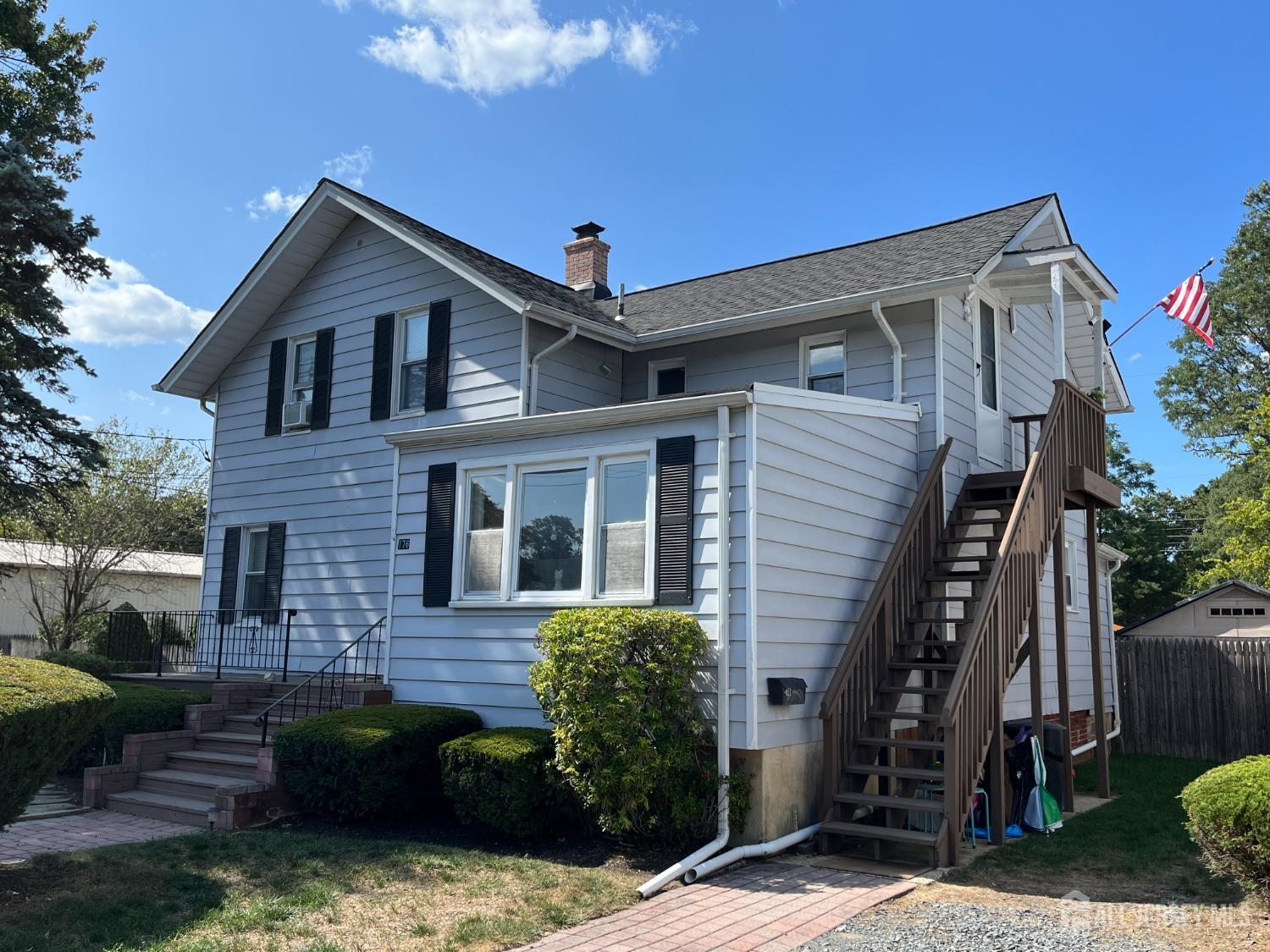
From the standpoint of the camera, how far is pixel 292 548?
1391 centimetres

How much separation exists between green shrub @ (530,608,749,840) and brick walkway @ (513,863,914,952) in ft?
2.16

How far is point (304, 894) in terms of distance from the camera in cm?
654

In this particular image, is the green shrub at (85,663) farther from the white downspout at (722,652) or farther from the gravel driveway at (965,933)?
the gravel driveway at (965,933)

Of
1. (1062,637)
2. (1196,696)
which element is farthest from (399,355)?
(1196,696)

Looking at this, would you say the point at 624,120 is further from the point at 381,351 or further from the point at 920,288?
the point at 920,288

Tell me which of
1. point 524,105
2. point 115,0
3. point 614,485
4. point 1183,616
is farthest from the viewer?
point 1183,616

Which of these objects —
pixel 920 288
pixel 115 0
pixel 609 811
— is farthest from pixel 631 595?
pixel 115 0

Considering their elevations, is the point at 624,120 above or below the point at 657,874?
above

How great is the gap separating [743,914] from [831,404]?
456 cm

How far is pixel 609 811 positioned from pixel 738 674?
1443 mm

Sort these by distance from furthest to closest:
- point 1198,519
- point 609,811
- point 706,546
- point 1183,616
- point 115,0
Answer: point 1198,519, point 1183,616, point 115,0, point 706,546, point 609,811

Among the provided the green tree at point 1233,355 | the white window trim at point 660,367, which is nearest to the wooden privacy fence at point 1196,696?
the white window trim at point 660,367

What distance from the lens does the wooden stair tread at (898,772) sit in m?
7.96

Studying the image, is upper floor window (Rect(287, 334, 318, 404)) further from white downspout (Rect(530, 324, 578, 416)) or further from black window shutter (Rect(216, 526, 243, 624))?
white downspout (Rect(530, 324, 578, 416))
